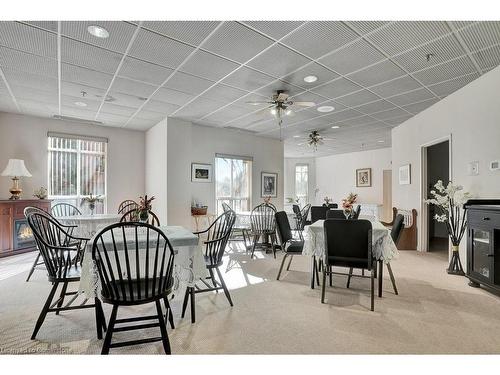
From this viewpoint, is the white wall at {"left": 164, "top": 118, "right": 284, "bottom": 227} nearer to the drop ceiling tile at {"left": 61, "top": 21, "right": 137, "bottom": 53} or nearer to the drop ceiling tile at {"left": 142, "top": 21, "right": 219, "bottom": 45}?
the drop ceiling tile at {"left": 61, "top": 21, "right": 137, "bottom": 53}

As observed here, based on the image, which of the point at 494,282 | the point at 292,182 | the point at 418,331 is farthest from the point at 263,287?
the point at 292,182

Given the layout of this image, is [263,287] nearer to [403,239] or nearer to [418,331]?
[418,331]

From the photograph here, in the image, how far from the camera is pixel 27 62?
10.9ft

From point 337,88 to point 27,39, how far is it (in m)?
3.81

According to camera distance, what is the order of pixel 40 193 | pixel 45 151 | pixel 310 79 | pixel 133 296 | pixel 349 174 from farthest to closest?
pixel 349 174
pixel 45 151
pixel 40 193
pixel 310 79
pixel 133 296

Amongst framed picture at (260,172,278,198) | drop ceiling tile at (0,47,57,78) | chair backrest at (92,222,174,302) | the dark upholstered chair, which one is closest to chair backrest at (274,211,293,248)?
the dark upholstered chair

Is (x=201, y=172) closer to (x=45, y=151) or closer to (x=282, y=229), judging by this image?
(x=45, y=151)

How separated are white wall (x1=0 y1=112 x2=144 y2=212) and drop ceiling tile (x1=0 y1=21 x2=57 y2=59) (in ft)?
10.8

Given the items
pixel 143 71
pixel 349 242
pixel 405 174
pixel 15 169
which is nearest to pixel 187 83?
pixel 143 71

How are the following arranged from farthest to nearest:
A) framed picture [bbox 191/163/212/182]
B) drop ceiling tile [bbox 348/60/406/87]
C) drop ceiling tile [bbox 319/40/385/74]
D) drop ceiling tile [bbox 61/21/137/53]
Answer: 1. framed picture [bbox 191/163/212/182]
2. drop ceiling tile [bbox 348/60/406/87]
3. drop ceiling tile [bbox 319/40/385/74]
4. drop ceiling tile [bbox 61/21/137/53]

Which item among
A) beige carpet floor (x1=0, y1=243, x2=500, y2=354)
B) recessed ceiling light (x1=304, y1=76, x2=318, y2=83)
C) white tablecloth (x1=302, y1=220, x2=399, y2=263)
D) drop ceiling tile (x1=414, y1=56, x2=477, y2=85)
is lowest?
beige carpet floor (x1=0, y1=243, x2=500, y2=354)

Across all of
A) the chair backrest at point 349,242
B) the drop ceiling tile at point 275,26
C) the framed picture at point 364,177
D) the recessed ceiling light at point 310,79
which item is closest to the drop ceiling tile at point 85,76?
the drop ceiling tile at point 275,26

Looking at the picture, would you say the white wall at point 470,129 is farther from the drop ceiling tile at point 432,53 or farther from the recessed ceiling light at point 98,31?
the recessed ceiling light at point 98,31

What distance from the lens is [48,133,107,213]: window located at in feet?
19.5
